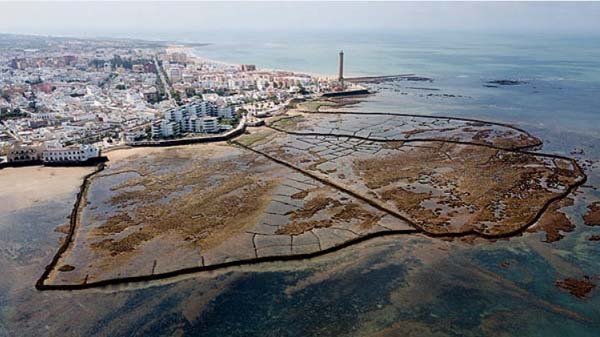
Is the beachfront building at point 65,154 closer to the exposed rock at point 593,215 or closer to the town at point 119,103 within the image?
the town at point 119,103

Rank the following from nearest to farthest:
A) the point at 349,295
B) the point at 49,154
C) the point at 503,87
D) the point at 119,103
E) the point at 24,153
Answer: the point at 349,295 < the point at 49,154 < the point at 24,153 < the point at 119,103 < the point at 503,87

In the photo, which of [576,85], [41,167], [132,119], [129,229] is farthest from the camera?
[576,85]

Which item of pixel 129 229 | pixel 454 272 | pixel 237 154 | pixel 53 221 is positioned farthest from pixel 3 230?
pixel 454 272

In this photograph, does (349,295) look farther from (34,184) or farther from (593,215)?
(34,184)

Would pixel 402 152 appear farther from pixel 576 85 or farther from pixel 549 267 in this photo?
pixel 576 85

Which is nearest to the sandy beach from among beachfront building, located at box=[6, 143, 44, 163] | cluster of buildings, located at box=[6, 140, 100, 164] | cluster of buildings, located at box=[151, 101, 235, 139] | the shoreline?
cluster of buildings, located at box=[6, 140, 100, 164]

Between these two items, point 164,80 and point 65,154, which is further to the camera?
point 164,80

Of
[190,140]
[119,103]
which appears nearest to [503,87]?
[190,140]

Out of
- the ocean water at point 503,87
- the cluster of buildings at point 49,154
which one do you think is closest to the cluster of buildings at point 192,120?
the cluster of buildings at point 49,154
